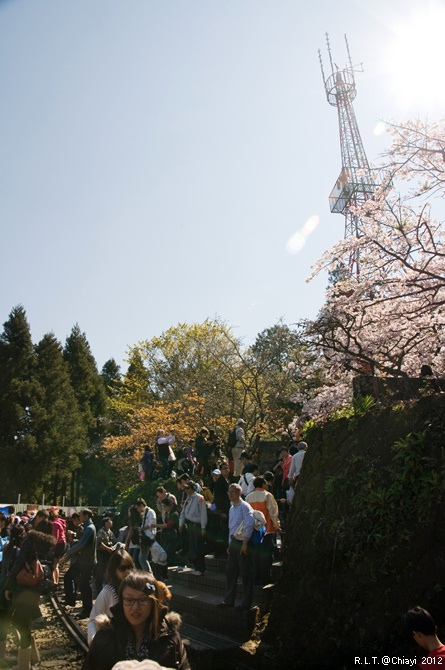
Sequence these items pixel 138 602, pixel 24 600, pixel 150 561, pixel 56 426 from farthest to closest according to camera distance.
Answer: pixel 56 426, pixel 150 561, pixel 24 600, pixel 138 602

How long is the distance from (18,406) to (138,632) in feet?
126

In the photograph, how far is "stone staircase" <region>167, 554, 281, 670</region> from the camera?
655cm

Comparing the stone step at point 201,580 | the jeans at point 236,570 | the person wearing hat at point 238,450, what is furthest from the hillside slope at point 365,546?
the person wearing hat at point 238,450

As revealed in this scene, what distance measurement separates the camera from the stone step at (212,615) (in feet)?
23.4

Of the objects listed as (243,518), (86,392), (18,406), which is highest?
(86,392)

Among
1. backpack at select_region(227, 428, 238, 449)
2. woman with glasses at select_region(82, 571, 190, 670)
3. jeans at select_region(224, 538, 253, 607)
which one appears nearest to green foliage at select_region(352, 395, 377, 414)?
jeans at select_region(224, 538, 253, 607)

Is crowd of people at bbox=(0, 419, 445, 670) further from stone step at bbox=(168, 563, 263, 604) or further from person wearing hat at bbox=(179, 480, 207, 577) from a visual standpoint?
stone step at bbox=(168, 563, 263, 604)

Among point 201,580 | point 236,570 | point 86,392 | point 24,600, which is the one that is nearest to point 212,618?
point 236,570

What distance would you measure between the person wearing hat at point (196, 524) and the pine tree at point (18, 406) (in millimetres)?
30511

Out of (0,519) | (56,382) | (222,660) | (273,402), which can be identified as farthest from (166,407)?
(222,660)

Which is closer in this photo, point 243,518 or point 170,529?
point 243,518

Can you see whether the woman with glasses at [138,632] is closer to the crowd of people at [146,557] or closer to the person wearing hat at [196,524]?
the crowd of people at [146,557]

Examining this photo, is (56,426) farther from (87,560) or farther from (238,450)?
(87,560)

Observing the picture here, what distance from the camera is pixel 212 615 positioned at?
781cm
